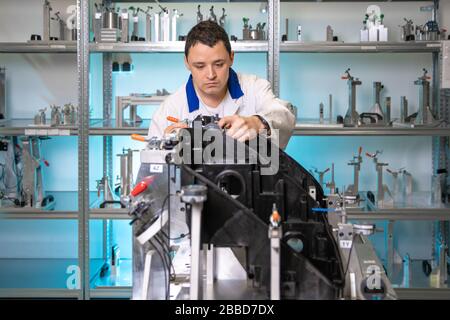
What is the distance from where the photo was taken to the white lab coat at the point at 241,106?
8.01 feet

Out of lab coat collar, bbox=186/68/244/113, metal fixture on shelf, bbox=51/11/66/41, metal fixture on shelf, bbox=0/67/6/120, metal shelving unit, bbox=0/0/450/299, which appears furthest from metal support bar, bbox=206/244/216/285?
metal fixture on shelf, bbox=0/67/6/120

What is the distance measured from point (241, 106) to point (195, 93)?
194 mm

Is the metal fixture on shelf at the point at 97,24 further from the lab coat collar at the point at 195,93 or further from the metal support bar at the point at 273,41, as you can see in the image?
the lab coat collar at the point at 195,93

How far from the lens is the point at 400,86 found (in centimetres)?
413

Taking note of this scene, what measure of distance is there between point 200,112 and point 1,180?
6.61ft

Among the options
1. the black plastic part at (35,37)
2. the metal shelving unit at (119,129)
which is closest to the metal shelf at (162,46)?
the metal shelving unit at (119,129)

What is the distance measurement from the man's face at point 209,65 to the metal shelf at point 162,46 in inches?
51.3

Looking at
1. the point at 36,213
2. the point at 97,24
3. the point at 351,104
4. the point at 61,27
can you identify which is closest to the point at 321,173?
the point at 351,104

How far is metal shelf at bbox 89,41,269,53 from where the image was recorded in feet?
11.9

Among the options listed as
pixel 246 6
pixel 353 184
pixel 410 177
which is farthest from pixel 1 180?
pixel 410 177

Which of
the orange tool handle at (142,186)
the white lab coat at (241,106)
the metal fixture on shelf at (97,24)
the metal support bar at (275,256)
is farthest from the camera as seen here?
the metal fixture on shelf at (97,24)

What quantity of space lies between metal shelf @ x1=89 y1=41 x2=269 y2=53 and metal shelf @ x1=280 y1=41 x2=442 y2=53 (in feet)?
0.46

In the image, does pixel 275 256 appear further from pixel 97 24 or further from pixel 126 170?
pixel 97 24

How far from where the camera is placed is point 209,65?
7.34 feet
